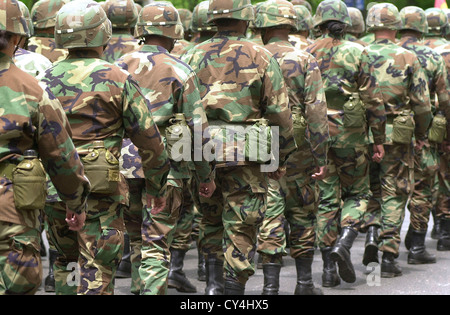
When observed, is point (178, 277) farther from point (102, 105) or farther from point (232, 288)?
point (102, 105)

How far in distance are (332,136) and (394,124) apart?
32.6 inches

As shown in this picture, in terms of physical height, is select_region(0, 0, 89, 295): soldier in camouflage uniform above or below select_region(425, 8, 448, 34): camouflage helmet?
above

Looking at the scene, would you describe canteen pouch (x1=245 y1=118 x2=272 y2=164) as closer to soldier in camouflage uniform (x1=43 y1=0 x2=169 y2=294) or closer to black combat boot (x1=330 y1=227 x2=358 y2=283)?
soldier in camouflage uniform (x1=43 y1=0 x2=169 y2=294)

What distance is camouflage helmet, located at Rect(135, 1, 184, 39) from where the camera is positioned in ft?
23.6

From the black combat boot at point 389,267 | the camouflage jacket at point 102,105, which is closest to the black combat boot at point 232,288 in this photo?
the camouflage jacket at point 102,105

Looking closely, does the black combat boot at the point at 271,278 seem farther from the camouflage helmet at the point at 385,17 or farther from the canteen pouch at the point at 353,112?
the camouflage helmet at the point at 385,17

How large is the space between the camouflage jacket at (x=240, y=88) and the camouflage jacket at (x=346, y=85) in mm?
1857

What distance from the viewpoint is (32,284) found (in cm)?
469

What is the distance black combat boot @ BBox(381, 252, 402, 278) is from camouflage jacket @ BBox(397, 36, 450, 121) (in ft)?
6.52

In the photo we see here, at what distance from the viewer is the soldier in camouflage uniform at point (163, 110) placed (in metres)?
6.79

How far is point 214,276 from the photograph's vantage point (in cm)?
768

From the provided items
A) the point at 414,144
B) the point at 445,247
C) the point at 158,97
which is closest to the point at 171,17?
the point at 158,97

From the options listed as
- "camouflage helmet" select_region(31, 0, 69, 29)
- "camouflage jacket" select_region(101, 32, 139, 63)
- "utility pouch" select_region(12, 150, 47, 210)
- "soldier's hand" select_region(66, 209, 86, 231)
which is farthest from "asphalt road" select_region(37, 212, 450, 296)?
"utility pouch" select_region(12, 150, 47, 210)

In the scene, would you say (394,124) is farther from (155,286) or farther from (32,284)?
(32,284)
